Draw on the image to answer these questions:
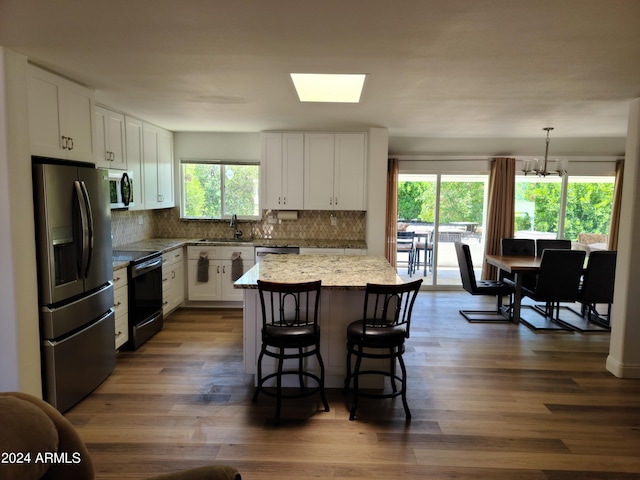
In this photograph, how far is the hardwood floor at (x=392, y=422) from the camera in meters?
2.41

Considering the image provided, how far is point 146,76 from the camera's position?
307 cm

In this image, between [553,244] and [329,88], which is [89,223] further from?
[553,244]

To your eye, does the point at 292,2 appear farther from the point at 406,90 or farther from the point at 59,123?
the point at 59,123

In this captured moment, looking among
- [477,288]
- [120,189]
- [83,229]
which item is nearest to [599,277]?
[477,288]

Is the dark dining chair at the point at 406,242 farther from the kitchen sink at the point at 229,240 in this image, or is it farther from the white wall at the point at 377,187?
the kitchen sink at the point at 229,240

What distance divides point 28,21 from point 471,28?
2.27m

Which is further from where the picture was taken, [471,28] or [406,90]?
[406,90]

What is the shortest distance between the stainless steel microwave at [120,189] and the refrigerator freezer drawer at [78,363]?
4.05 ft

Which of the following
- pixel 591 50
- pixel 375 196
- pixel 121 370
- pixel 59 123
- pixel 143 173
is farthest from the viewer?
pixel 375 196

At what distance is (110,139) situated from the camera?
167 inches

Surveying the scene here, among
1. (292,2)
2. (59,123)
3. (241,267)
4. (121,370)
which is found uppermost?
(292,2)

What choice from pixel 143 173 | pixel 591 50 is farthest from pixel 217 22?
pixel 143 173

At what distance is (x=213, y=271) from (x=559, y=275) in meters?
4.39

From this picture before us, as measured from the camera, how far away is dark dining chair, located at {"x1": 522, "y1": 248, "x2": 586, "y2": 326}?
4.81 m
